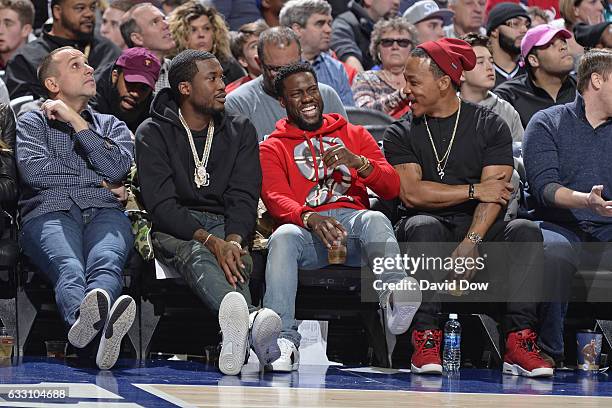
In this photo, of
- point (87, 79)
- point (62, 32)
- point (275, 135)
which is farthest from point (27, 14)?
point (275, 135)

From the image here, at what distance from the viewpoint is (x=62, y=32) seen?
8156 millimetres

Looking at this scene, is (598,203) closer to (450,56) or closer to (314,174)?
(450,56)

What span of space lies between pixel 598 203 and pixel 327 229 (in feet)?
4.53

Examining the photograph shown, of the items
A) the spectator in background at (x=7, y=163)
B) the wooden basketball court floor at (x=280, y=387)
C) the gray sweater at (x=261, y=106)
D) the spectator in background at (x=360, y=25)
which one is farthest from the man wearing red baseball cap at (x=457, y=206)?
the spectator in background at (x=360, y=25)

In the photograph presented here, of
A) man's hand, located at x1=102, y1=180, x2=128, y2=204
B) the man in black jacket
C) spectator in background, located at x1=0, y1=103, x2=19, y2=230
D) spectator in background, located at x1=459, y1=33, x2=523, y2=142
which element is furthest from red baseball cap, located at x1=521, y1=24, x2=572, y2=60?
spectator in background, located at x1=0, y1=103, x2=19, y2=230

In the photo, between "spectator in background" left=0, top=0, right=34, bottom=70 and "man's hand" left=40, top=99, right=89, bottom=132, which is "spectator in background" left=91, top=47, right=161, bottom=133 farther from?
"spectator in background" left=0, top=0, right=34, bottom=70

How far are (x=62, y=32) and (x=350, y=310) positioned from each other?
10.0ft

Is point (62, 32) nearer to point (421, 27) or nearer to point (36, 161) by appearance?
point (36, 161)

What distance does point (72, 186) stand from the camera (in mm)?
6285

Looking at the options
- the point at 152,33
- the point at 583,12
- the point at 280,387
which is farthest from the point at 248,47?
the point at 280,387

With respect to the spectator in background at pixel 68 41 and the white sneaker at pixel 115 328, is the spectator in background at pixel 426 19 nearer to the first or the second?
the spectator in background at pixel 68 41

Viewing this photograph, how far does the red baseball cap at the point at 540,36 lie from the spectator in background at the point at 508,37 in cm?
100

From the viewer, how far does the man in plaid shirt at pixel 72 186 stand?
5.93 meters

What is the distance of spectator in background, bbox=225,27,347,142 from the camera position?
23.5 ft
